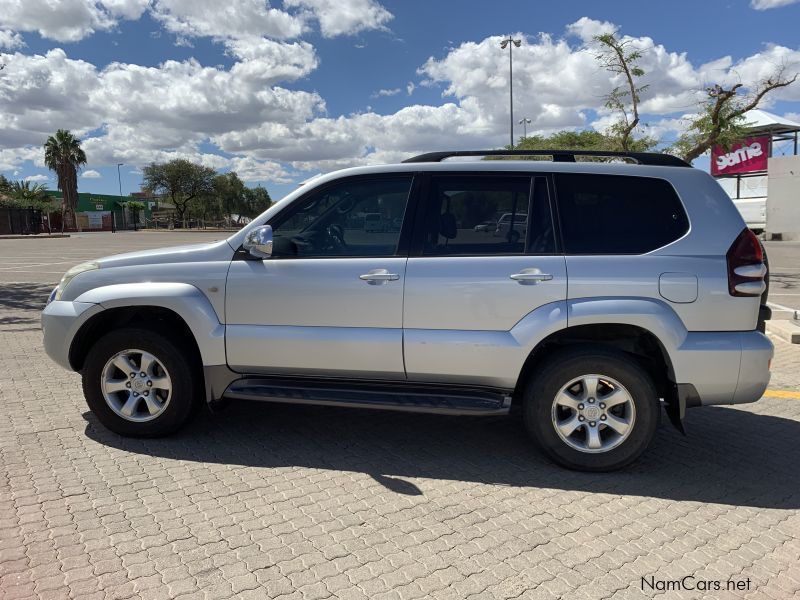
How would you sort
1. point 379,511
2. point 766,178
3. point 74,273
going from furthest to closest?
point 766,178
point 74,273
point 379,511

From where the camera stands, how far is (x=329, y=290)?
156 inches

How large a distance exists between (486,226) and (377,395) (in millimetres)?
1265

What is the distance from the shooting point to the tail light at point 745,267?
11.9 ft

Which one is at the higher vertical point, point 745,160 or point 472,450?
point 745,160

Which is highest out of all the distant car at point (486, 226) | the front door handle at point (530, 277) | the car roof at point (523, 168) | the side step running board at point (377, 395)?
the car roof at point (523, 168)

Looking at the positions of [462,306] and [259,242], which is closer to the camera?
[462,306]

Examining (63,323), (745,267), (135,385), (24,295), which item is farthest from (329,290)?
(24,295)

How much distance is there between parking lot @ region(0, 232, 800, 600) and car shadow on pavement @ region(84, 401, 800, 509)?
0.05 feet

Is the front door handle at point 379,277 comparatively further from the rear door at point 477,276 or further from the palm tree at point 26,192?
the palm tree at point 26,192

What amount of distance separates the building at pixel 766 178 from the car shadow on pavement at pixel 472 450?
3153 centimetres

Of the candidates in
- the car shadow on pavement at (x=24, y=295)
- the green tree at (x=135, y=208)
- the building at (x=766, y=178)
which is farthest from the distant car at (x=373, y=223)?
the green tree at (x=135, y=208)

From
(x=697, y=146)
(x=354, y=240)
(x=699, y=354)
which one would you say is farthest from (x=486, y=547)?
(x=697, y=146)

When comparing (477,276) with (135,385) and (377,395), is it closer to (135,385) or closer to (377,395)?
(377,395)

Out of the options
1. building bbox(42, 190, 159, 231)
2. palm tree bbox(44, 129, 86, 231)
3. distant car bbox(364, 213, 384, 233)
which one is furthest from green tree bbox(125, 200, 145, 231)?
distant car bbox(364, 213, 384, 233)
